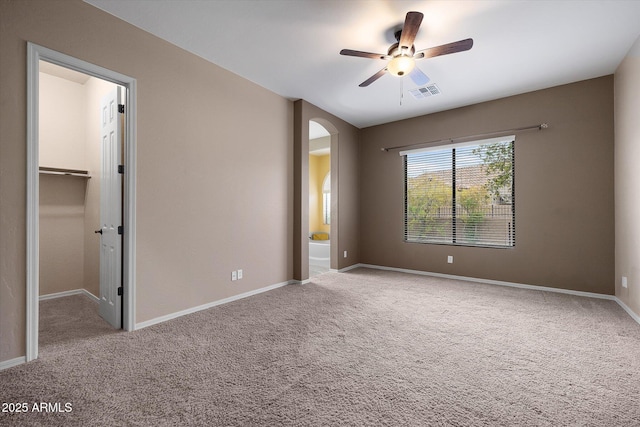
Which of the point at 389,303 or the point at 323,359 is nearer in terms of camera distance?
the point at 323,359

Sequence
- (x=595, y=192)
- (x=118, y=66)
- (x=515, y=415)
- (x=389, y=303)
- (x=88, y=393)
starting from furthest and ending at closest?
(x=595, y=192) < (x=389, y=303) < (x=118, y=66) < (x=88, y=393) < (x=515, y=415)

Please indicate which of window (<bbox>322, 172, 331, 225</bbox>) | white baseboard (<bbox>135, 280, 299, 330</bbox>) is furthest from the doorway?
white baseboard (<bbox>135, 280, 299, 330</bbox>)

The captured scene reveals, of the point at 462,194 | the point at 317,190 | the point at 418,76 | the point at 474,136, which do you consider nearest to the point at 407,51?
the point at 418,76

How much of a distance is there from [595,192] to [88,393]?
557 cm

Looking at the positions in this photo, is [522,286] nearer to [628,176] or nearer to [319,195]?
[628,176]

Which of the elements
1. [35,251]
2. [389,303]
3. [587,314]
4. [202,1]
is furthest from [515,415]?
[202,1]

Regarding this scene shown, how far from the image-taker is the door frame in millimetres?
2098

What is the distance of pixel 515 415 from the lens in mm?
1558

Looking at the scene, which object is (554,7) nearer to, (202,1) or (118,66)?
(202,1)

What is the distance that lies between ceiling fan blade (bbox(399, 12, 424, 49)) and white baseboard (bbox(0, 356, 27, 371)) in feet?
12.4

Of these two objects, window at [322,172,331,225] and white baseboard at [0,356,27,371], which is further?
window at [322,172,331,225]

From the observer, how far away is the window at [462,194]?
4461 millimetres

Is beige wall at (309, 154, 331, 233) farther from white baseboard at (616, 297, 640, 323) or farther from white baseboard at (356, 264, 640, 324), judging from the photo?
white baseboard at (616, 297, 640, 323)

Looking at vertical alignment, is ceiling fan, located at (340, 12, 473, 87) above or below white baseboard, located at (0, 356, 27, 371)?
above
